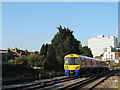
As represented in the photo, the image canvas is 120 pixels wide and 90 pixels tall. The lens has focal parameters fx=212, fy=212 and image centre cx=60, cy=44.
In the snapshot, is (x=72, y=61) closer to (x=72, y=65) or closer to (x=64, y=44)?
(x=72, y=65)

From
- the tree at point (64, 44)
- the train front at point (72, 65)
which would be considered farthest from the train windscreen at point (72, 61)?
the tree at point (64, 44)

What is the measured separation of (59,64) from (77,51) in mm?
8784

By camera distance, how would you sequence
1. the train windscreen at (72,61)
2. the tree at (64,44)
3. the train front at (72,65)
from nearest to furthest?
the train front at (72,65)
the train windscreen at (72,61)
the tree at (64,44)

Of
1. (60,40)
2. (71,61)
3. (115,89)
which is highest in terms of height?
(60,40)

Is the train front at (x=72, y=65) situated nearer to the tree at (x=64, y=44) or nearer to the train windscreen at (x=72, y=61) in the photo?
the train windscreen at (x=72, y=61)

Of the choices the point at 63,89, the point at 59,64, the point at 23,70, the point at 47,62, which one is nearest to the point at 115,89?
Answer: the point at 63,89

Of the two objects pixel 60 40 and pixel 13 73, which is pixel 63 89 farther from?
pixel 60 40

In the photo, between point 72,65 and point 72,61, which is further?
point 72,61

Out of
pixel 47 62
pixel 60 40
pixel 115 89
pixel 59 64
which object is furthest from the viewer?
pixel 60 40

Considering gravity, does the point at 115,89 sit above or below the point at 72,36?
below

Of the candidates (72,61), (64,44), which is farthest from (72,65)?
(64,44)

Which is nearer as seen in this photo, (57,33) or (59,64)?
(59,64)

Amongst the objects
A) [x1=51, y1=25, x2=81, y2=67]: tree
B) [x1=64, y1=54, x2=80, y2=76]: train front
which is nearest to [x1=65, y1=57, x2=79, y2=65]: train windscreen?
[x1=64, y1=54, x2=80, y2=76]: train front

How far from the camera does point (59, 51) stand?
46.8m
